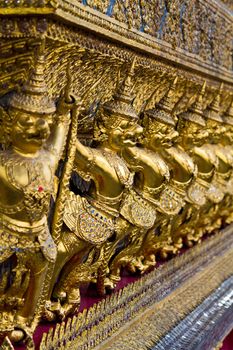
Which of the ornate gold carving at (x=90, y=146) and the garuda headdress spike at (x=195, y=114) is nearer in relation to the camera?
the ornate gold carving at (x=90, y=146)

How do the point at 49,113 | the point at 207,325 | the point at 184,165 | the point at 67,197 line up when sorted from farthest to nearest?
the point at 184,165
the point at 207,325
the point at 67,197
the point at 49,113

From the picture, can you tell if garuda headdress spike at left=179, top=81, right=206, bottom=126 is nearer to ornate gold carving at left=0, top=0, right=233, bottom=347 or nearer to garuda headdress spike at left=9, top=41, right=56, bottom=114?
ornate gold carving at left=0, top=0, right=233, bottom=347

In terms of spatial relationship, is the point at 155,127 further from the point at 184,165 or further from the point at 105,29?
the point at 105,29

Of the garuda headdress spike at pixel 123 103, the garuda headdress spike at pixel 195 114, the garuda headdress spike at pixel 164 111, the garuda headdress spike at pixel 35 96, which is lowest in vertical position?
the garuda headdress spike at pixel 195 114

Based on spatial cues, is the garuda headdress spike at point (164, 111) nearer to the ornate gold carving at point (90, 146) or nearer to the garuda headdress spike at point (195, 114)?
the ornate gold carving at point (90, 146)

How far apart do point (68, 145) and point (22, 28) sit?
448mm

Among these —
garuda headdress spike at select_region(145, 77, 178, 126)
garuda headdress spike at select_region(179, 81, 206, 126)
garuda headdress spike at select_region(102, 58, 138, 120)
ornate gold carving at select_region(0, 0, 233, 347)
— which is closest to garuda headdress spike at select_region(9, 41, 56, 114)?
ornate gold carving at select_region(0, 0, 233, 347)

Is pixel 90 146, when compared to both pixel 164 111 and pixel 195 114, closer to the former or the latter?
pixel 164 111

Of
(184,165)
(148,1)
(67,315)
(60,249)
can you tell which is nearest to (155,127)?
(184,165)

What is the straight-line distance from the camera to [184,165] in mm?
2973

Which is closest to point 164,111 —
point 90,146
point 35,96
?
point 90,146

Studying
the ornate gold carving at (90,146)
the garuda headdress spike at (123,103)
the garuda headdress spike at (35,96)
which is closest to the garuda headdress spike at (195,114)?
the ornate gold carving at (90,146)

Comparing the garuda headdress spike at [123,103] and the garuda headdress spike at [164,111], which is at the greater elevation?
the garuda headdress spike at [123,103]

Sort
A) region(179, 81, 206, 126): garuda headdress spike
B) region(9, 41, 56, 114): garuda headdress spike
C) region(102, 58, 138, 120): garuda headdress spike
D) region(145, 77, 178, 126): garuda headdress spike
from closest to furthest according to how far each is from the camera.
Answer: region(9, 41, 56, 114): garuda headdress spike, region(102, 58, 138, 120): garuda headdress spike, region(145, 77, 178, 126): garuda headdress spike, region(179, 81, 206, 126): garuda headdress spike
